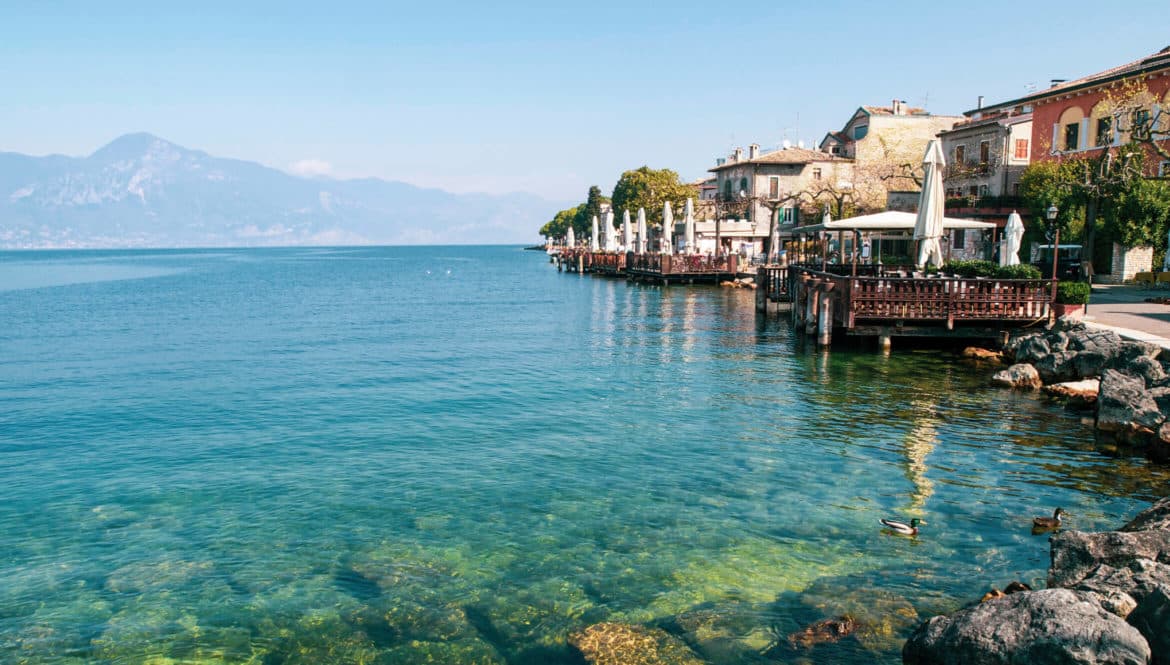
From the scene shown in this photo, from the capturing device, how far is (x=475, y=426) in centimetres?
1700

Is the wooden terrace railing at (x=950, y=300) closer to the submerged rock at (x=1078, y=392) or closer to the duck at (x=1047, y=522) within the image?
the submerged rock at (x=1078, y=392)

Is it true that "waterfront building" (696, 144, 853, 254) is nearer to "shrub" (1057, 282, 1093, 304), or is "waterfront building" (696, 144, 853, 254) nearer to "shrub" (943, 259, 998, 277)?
"shrub" (943, 259, 998, 277)

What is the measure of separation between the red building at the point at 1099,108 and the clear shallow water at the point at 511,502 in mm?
20974

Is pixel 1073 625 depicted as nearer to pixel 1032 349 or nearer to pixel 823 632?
pixel 823 632

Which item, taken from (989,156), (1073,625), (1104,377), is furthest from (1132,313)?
(989,156)

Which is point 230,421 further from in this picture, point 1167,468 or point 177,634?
point 1167,468

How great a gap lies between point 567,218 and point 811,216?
374 feet

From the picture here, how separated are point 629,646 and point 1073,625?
3861 millimetres

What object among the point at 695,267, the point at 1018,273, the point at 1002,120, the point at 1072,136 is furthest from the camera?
the point at 695,267

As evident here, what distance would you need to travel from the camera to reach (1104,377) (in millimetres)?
16094

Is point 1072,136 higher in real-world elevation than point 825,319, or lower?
higher

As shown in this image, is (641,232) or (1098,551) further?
(641,232)

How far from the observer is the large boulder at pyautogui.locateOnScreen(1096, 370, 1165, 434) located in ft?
48.3

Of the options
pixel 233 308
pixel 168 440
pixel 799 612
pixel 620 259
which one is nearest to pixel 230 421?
pixel 168 440
